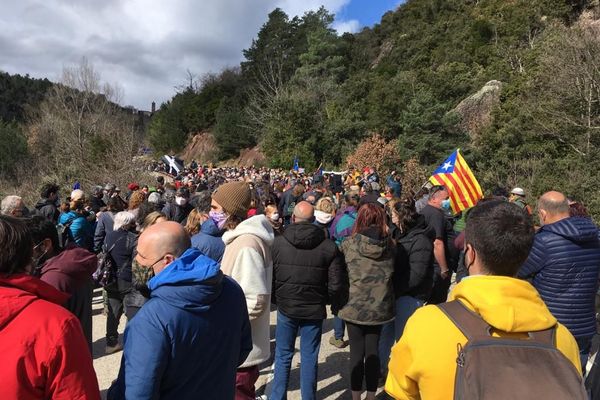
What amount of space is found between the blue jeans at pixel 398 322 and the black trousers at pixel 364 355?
357 mm

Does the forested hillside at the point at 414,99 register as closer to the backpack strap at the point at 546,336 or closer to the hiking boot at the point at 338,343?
the hiking boot at the point at 338,343

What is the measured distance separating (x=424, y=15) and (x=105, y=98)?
29.2 m

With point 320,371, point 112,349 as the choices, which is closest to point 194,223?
point 112,349

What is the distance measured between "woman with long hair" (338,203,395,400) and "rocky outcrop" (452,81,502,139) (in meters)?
21.0

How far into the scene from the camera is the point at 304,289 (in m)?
3.51

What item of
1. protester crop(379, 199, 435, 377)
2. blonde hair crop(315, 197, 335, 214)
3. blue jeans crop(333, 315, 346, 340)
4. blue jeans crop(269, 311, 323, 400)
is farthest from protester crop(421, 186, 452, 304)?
blue jeans crop(269, 311, 323, 400)

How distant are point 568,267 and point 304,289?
6.45 ft

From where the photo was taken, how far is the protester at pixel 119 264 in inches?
180

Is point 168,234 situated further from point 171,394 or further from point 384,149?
point 384,149

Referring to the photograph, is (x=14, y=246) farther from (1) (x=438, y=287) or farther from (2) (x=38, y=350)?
(1) (x=438, y=287)

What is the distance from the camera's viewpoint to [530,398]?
3.83 ft

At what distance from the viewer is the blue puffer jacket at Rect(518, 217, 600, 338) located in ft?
9.80

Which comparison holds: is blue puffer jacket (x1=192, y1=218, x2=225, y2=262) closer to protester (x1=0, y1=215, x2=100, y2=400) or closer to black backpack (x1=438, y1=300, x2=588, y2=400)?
protester (x1=0, y1=215, x2=100, y2=400)

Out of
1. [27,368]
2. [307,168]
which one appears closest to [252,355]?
[27,368]
